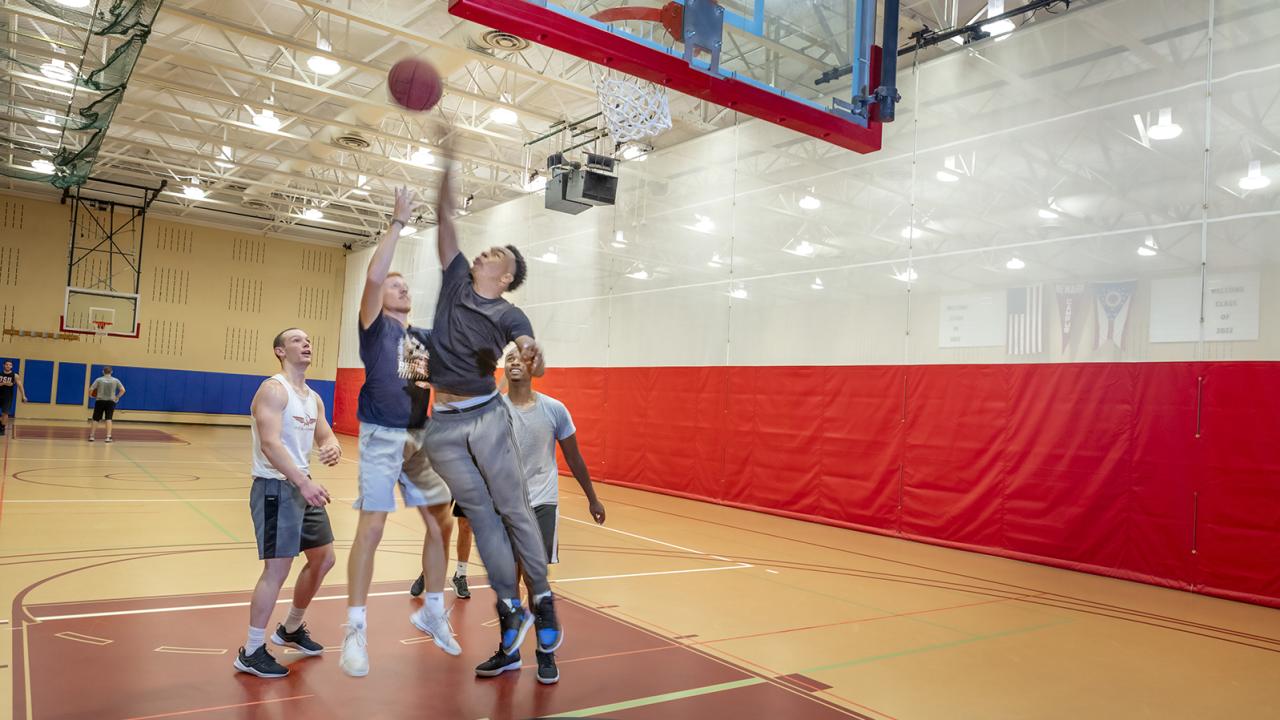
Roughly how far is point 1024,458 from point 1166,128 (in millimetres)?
3691

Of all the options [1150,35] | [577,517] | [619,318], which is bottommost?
[577,517]

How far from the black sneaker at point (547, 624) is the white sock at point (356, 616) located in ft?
2.75

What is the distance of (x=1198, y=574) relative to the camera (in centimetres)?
784

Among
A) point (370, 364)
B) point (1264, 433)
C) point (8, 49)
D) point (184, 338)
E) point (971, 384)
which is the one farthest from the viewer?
point (184, 338)

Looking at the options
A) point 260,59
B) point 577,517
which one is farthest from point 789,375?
point 260,59

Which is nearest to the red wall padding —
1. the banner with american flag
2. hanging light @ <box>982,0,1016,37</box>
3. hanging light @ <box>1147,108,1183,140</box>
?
the banner with american flag

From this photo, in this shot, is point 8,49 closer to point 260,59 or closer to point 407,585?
point 260,59

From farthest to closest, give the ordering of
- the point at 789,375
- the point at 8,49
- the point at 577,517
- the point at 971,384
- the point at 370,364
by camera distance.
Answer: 1. the point at 8,49
2. the point at 789,375
3. the point at 577,517
4. the point at 971,384
5. the point at 370,364

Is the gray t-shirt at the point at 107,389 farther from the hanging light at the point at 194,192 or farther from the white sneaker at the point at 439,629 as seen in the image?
the white sneaker at the point at 439,629

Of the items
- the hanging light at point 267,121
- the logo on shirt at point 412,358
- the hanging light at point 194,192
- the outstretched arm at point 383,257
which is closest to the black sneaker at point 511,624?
the logo on shirt at point 412,358

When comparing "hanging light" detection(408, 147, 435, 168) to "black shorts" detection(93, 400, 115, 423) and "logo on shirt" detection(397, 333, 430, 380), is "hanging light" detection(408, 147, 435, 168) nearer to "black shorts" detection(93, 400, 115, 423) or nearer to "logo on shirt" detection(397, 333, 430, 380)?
"black shorts" detection(93, 400, 115, 423)

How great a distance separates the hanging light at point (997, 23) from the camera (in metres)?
9.33

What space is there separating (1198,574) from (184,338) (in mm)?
26328

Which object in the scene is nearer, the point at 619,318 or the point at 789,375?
the point at 789,375
